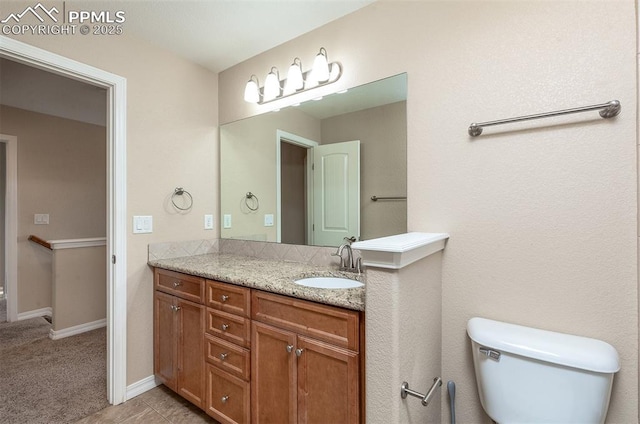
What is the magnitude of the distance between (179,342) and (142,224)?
0.79 metres

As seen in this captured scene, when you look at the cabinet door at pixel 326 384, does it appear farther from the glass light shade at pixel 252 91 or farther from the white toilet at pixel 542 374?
the glass light shade at pixel 252 91

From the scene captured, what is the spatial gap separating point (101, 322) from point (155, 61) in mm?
2707

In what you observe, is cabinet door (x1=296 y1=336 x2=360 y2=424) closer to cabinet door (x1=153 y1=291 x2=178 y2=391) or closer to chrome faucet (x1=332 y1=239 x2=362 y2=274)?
chrome faucet (x1=332 y1=239 x2=362 y2=274)

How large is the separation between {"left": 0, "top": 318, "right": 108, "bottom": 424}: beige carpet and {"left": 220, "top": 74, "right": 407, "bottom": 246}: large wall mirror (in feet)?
4.45

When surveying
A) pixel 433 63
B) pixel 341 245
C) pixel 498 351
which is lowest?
pixel 498 351

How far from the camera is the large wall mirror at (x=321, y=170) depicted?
159 cm

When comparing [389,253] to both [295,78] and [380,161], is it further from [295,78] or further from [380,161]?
[295,78]

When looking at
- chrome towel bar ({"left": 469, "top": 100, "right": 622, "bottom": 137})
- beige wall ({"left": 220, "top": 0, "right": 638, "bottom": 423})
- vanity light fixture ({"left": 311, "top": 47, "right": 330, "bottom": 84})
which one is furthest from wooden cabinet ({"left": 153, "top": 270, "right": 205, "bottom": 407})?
chrome towel bar ({"left": 469, "top": 100, "right": 622, "bottom": 137})

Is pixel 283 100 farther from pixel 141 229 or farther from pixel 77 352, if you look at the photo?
pixel 77 352

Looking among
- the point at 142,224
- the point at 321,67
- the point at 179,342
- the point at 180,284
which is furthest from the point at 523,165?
the point at 142,224

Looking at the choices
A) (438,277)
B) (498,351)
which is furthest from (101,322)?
(498,351)

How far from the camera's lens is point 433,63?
4.63 feet

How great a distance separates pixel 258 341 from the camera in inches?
53.8

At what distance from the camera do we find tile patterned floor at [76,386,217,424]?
1661mm
